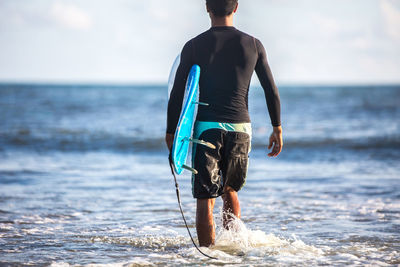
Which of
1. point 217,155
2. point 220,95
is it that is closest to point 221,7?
point 220,95

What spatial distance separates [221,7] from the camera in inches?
162

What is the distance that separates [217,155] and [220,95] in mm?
471

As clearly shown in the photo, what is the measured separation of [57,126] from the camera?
801 inches

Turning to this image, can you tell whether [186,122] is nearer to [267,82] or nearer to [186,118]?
[186,118]

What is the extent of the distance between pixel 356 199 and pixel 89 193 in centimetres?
368

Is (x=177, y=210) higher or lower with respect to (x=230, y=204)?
lower

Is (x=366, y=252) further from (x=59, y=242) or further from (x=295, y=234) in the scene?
(x=59, y=242)

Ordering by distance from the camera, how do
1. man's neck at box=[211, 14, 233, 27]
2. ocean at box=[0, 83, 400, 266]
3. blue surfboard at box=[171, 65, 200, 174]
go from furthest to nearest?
ocean at box=[0, 83, 400, 266] → man's neck at box=[211, 14, 233, 27] → blue surfboard at box=[171, 65, 200, 174]

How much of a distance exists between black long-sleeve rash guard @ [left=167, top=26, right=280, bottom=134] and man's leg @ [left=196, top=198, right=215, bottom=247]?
25.0 inches

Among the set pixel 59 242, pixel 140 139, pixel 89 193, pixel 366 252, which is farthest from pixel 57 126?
pixel 366 252

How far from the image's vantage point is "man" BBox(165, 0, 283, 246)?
4.09 metres

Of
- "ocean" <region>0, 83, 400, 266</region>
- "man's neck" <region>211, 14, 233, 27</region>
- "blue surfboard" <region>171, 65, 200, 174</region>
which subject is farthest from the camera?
"ocean" <region>0, 83, 400, 266</region>

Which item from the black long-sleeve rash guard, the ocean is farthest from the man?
the ocean

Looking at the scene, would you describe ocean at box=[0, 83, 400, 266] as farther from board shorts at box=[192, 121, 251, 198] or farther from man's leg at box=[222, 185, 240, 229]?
board shorts at box=[192, 121, 251, 198]
